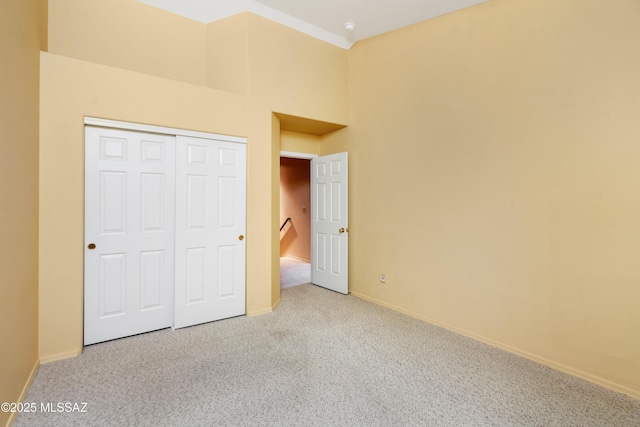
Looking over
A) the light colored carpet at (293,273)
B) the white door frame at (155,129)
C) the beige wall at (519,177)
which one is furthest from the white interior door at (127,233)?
the beige wall at (519,177)

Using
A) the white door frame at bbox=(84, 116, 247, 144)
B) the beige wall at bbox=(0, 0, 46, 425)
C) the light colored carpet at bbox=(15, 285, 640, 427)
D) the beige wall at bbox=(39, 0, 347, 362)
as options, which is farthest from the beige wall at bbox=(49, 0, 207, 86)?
the light colored carpet at bbox=(15, 285, 640, 427)

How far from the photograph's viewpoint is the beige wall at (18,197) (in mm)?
1676

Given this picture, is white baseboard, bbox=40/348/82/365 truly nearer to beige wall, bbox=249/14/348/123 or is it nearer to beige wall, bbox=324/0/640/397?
beige wall, bbox=249/14/348/123

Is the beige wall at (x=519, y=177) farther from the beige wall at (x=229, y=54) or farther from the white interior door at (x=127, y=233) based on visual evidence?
the white interior door at (x=127, y=233)

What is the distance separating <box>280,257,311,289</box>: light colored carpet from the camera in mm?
4832

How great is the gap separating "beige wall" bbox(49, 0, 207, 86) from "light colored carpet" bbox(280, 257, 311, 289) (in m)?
3.28

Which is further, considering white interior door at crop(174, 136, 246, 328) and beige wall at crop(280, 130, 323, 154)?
beige wall at crop(280, 130, 323, 154)

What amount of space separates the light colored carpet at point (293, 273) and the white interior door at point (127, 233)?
2033 mm

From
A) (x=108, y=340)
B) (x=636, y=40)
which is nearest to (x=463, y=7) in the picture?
(x=636, y=40)

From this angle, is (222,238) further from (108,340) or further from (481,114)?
(481,114)

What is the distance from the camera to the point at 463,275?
9.68 ft

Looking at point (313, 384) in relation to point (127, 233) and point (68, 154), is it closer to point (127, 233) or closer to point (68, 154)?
Answer: point (127, 233)

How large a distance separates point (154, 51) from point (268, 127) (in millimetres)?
1655

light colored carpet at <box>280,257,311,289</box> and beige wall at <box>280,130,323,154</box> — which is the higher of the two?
beige wall at <box>280,130,323,154</box>
